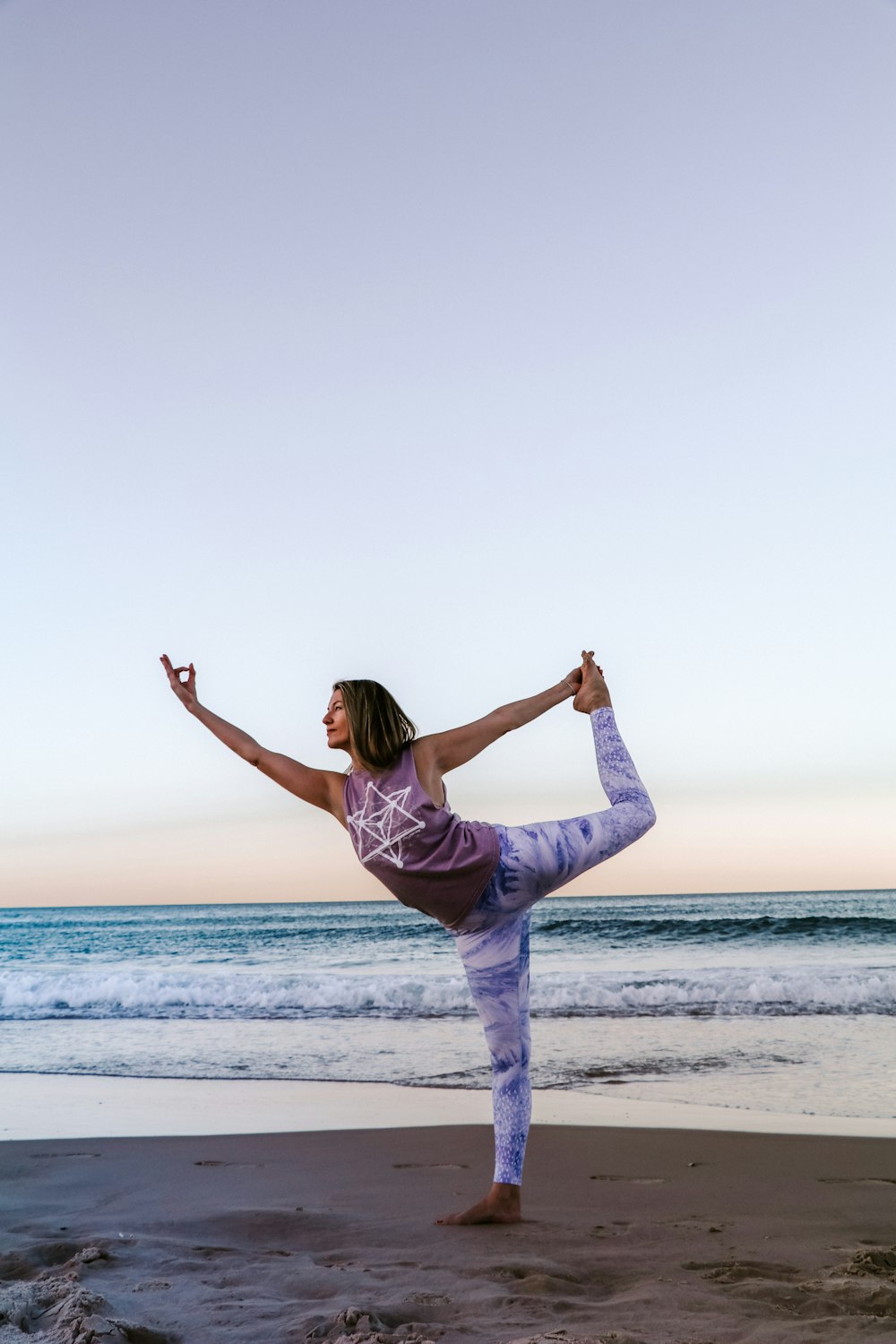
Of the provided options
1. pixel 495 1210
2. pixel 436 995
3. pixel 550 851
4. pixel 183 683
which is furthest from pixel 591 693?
pixel 436 995

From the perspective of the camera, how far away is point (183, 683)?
13.0 ft

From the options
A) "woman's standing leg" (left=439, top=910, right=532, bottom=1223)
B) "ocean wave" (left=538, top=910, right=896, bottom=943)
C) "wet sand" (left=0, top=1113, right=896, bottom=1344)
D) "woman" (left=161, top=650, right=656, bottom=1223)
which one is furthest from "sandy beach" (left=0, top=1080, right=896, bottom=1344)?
"ocean wave" (left=538, top=910, right=896, bottom=943)

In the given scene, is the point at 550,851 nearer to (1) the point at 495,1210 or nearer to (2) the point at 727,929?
(1) the point at 495,1210

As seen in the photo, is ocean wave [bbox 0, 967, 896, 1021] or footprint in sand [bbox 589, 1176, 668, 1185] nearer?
footprint in sand [bbox 589, 1176, 668, 1185]

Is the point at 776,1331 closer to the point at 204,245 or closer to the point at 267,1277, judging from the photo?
the point at 267,1277

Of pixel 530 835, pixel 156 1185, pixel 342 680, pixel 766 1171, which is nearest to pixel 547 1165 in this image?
pixel 766 1171

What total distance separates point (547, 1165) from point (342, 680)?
2.78 meters

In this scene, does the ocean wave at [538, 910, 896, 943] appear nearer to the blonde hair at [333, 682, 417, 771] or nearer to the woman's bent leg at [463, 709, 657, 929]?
the woman's bent leg at [463, 709, 657, 929]

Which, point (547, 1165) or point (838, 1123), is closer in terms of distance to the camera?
point (547, 1165)

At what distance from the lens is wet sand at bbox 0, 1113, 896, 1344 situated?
102 inches

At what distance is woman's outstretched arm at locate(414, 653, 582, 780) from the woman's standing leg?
612mm

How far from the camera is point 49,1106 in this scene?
20.4 feet

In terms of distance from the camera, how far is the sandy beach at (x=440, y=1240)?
2.58 metres

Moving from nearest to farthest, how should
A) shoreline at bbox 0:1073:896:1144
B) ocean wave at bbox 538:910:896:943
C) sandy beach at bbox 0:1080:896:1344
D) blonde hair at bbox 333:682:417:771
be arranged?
sandy beach at bbox 0:1080:896:1344 < blonde hair at bbox 333:682:417:771 < shoreline at bbox 0:1073:896:1144 < ocean wave at bbox 538:910:896:943
